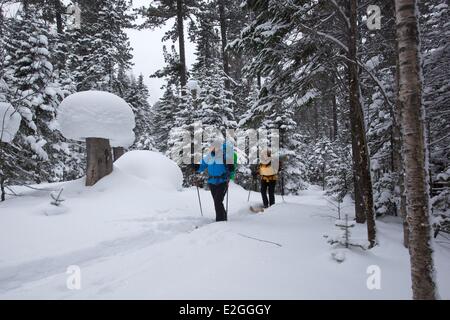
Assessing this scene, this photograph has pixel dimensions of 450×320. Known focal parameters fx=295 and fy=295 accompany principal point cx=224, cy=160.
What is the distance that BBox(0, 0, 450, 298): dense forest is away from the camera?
2.76 m

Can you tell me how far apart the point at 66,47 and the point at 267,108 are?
17.0m

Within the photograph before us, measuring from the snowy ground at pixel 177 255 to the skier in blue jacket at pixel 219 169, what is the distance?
2.97 ft

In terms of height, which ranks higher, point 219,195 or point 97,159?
point 97,159

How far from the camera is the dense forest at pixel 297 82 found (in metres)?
Answer: 2.76

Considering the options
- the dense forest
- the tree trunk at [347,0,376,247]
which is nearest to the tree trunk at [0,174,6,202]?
the dense forest

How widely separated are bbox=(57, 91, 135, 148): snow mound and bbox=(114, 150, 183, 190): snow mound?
68.6 inches

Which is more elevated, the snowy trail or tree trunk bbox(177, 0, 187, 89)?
tree trunk bbox(177, 0, 187, 89)

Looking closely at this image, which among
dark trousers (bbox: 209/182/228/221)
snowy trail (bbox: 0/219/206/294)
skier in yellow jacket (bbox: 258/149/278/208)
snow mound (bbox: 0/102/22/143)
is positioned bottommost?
snowy trail (bbox: 0/219/206/294)

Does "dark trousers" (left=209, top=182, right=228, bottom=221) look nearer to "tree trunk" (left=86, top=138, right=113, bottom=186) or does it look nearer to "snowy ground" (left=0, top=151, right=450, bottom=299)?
"snowy ground" (left=0, top=151, right=450, bottom=299)

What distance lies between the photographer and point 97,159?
29.8 ft

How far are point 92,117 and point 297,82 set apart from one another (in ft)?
19.8

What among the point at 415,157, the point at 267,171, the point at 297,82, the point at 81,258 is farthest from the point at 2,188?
the point at 415,157

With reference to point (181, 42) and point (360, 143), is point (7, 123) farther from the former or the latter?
point (181, 42)
